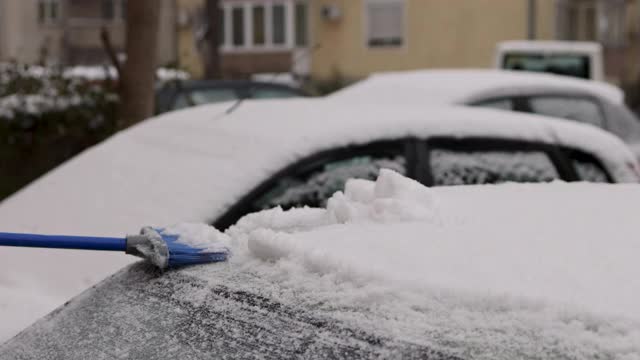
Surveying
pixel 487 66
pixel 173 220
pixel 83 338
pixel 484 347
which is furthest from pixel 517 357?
pixel 487 66

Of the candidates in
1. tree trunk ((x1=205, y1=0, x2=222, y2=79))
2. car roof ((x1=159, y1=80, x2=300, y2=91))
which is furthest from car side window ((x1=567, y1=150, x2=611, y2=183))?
tree trunk ((x1=205, y1=0, x2=222, y2=79))

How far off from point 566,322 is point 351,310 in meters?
0.36

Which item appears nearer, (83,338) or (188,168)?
(83,338)

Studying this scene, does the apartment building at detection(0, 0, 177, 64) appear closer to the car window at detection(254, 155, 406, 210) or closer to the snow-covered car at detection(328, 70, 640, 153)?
the snow-covered car at detection(328, 70, 640, 153)

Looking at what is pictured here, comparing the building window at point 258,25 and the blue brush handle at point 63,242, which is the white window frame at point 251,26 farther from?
the blue brush handle at point 63,242

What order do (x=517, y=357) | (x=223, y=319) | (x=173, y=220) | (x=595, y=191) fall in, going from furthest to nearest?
(x=173, y=220)
(x=595, y=191)
(x=223, y=319)
(x=517, y=357)

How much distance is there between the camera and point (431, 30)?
41094 mm

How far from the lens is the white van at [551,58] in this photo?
20984mm

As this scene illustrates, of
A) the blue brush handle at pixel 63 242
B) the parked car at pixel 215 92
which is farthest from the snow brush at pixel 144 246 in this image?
the parked car at pixel 215 92

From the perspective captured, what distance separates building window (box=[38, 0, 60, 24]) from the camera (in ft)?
164

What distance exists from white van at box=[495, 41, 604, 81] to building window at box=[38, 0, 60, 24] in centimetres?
3100

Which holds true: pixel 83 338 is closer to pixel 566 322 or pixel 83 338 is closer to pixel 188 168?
pixel 566 322

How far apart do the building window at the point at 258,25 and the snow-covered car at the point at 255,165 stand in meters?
39.3

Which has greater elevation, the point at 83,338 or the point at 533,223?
the point at 533,223
